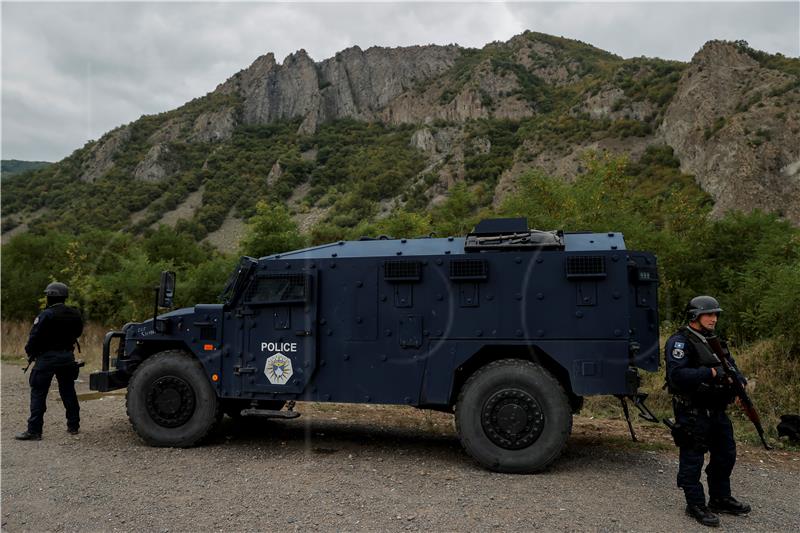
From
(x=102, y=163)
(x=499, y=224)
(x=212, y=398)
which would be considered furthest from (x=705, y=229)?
(x=102, y=163)

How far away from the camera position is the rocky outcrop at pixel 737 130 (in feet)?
106

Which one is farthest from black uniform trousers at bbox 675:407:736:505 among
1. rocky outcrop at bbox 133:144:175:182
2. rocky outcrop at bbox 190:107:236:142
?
rocky outcrop at bbox 190:107:236:142

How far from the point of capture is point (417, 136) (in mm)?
86375

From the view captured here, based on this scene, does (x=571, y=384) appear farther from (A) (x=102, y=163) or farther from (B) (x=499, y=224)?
(A) (x=102, y=163)

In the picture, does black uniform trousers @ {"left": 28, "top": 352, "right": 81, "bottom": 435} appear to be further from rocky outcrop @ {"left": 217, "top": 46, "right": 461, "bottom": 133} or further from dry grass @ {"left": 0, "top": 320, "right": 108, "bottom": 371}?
rocky outcrop @ {"left": 217, "top": 46, "right": 461, "bottom": 133}

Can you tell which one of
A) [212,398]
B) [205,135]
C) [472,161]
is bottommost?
[212,398]

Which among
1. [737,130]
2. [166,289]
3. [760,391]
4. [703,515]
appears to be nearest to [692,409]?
[703,515]

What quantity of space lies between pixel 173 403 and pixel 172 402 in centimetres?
2

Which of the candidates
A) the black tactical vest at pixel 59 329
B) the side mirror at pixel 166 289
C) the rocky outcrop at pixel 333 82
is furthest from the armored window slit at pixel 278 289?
the rocky outcrop at pixel 333 82

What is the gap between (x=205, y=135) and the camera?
316 ft

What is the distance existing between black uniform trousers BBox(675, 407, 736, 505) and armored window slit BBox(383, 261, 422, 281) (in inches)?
104

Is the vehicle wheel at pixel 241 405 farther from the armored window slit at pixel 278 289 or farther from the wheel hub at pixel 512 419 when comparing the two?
the wheel hub at pixel 512 419

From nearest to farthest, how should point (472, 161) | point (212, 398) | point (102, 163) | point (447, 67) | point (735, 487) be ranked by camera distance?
point (735, 487) → point (212, 398) → point (472, 161) → point (102, 163) → point (447, 67)

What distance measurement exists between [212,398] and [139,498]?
1.61m
